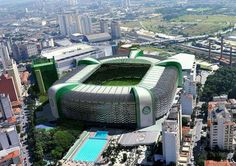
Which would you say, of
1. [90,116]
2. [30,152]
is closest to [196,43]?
[90,116]

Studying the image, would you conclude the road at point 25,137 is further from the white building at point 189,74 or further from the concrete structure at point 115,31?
the concrete structure at point 115,31

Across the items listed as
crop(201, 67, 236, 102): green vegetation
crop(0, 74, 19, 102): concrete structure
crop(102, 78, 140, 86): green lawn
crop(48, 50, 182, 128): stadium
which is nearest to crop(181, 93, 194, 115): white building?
crop(48, 50, 182, 128): stadium

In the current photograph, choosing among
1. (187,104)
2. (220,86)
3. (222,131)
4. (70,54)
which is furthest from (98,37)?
(222,131)

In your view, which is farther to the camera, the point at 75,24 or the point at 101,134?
the point at 75,24

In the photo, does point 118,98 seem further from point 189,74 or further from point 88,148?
point 189,74

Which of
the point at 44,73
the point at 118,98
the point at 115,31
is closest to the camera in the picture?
the point at 118,98

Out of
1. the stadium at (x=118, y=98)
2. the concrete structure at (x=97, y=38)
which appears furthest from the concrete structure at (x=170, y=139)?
the concrete structure at (x=97, y=38)

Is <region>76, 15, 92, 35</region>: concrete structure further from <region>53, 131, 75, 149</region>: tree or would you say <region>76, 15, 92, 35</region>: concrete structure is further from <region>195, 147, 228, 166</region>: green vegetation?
<region>195, 147, 228, 166</region>: green vegetation
